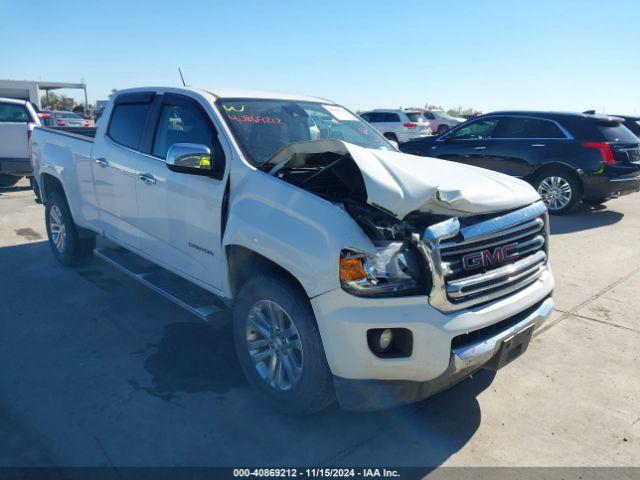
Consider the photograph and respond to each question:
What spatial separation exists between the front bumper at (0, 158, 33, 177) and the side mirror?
28.6 feet

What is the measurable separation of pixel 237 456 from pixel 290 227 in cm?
128

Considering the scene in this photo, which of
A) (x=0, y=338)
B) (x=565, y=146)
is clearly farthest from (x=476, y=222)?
(x=565, y=146)

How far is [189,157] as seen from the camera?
3291mm

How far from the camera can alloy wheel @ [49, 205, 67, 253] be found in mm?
5719

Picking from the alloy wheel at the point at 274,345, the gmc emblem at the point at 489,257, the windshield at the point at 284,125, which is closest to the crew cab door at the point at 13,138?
the windshield at the point at 284,125

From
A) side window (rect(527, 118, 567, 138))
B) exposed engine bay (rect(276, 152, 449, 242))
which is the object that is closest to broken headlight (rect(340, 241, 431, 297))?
exposed engine bay (rect(276, 152, 449, 242))

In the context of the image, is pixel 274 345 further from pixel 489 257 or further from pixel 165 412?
pixel 489 257

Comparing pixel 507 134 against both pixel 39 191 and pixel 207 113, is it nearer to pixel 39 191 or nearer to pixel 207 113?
pixel 207 113

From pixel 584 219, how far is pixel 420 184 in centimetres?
715

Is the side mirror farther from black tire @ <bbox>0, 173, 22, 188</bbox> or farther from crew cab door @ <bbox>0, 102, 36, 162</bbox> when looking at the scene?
black tire @ <bbox>0, 173, 22, 188</bbox>

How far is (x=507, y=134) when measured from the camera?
9.28 meters

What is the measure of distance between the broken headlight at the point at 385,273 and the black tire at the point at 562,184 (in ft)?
23.5

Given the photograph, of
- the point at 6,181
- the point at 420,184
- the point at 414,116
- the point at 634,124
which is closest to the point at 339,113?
the point at 420,184

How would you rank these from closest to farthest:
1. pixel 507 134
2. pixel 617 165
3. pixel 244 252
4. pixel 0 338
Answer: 1. pixel 244 252
2. pixel 0 338
3. pixel 617 165
4. pixel 507 134
